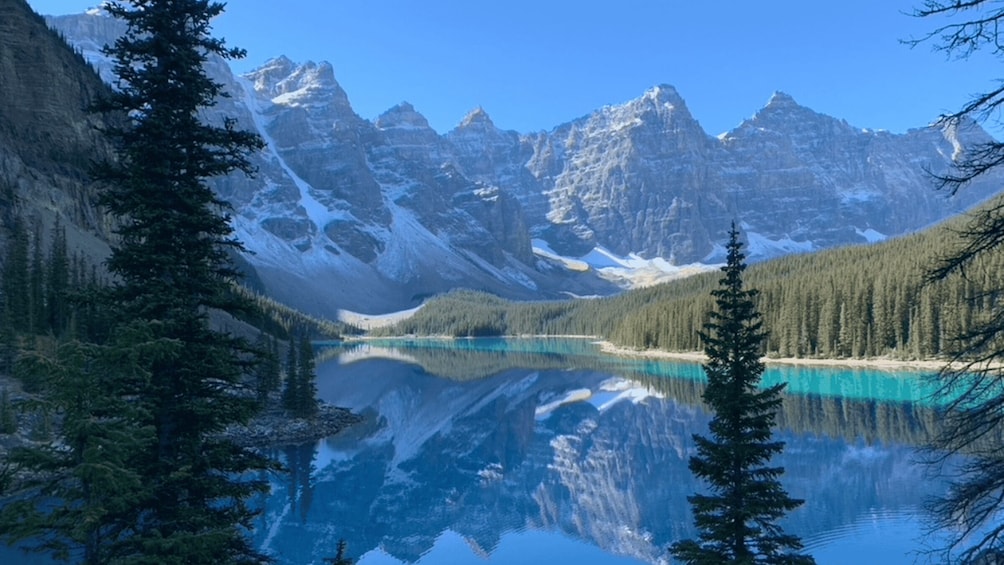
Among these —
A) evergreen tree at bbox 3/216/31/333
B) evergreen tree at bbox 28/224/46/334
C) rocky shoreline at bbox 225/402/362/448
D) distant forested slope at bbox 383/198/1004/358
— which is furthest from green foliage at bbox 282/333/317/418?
distant forested slope at bbox 383/198/1004/358

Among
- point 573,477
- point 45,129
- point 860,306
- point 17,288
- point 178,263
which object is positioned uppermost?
point 45,129

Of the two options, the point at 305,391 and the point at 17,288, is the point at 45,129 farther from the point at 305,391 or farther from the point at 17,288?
the point at 305,391

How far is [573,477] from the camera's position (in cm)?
4128

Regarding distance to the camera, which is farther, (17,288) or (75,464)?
(17,288)

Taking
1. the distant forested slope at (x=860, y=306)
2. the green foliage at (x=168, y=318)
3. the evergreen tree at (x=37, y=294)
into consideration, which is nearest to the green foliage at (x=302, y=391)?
the evergreen tree at (x=37, y=294)

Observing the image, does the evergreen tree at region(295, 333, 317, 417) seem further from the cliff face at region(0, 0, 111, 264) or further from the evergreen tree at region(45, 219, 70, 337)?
the cliff face at region(0, 0, 111, 264)

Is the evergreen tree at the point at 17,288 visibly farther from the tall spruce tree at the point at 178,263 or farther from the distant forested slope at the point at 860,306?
the distant forested slope at the point at 860,306

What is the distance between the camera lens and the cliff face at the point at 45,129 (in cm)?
7669

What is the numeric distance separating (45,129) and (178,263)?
98214mm

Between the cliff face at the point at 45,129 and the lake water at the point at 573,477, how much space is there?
4328cm

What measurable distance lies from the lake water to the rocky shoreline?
7.11 feet

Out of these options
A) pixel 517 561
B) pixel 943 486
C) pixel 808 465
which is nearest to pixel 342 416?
pixel 517 561

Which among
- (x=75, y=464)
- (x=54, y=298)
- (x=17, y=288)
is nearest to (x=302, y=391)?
(x=54, y=298)

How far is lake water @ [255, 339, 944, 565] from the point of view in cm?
2875
